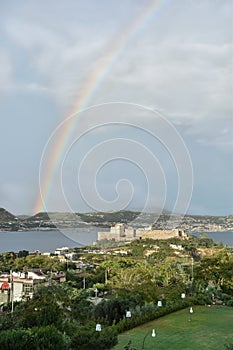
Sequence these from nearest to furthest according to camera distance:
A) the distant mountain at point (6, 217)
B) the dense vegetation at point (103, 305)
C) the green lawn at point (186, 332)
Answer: the dense vegetation at point (103, 305) < the green lawn at point (186, 332) < the distant mountain at point (6, 217)

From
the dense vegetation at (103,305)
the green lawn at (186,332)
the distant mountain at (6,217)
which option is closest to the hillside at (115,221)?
the distant mountain at (6,217)

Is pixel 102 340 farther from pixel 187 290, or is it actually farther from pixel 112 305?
pixel 187 290

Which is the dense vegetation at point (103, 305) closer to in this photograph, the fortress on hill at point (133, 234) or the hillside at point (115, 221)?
the hillside at point (115, 221)

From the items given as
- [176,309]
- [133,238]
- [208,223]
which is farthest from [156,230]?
[176,309]

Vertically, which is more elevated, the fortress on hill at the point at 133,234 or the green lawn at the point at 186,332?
the fortress on hill at the point at 133,234

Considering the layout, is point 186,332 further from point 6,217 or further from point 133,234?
point 6,217

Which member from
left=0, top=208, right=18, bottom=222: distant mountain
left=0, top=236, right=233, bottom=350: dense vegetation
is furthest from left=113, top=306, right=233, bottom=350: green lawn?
left=0, top=208, right=18, bottom=222: distant mountain

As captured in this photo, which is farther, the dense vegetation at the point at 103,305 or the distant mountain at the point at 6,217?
the distant mountain at the point at 6,217

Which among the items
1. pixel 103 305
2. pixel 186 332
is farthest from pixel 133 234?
pixel 186 332
